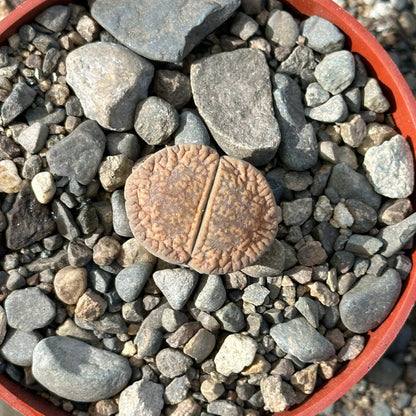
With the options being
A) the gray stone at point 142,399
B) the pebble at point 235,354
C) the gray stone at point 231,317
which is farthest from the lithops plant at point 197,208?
the gray stone at point 142,399

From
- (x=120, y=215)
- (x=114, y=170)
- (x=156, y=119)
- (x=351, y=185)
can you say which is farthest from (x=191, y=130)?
(x=351, y=185)

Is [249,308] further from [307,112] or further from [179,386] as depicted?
[307,112]

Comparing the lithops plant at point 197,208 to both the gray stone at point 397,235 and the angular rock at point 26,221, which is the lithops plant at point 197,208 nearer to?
the angular rock at point 26,221

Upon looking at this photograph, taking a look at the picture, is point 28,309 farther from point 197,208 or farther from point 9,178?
point 197,208

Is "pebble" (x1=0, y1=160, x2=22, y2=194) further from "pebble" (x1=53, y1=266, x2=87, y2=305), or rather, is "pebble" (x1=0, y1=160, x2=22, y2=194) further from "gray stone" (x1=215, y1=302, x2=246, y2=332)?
"gray stone" (x1=215, y1=302, x2=246, y2=332)

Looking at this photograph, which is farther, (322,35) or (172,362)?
(322,35)

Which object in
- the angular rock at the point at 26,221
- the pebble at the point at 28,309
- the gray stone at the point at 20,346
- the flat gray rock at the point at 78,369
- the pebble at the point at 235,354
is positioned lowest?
the pebble at the point at 235,354

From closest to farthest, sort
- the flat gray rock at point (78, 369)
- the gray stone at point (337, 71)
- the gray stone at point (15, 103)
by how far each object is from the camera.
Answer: the flat gray rock at point (78, 369) < the gray stone at point (15, 103) < the gray stone at point (337, 71)
